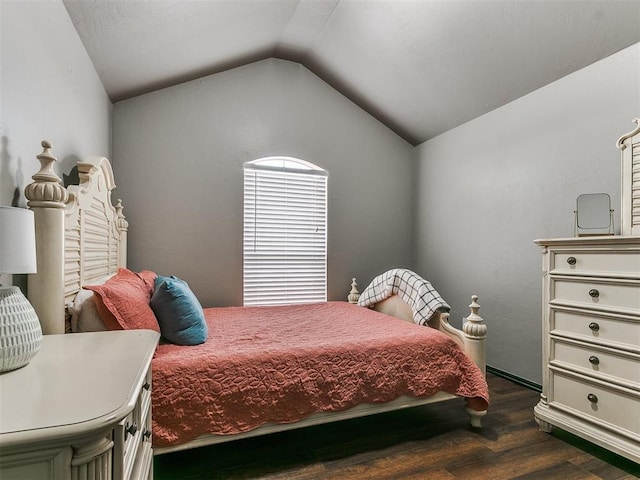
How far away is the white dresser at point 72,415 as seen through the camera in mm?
625

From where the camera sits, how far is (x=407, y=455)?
72.0 inches

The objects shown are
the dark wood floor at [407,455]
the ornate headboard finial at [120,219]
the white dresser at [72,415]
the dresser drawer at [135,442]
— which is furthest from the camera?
the ornate headboard finial at [120,219]

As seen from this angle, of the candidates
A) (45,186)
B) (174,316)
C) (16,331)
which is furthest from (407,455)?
(45,186)

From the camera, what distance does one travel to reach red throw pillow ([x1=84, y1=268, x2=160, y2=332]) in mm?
1485

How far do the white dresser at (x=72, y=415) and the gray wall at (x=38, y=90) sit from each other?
0.76m

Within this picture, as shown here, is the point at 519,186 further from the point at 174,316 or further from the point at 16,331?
the point at 16,331

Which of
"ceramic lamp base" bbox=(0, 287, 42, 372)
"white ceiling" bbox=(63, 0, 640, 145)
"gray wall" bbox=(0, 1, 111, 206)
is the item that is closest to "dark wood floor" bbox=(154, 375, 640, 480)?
"ceramic lamp base" bbox=(0, 287, 42, 372)

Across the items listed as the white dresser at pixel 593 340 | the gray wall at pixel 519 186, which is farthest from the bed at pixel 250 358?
the gray wall at pixel 519 186

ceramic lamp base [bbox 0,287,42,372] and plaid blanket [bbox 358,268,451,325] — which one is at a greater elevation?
ceramic lamp base [bbox 0,287,42,372]

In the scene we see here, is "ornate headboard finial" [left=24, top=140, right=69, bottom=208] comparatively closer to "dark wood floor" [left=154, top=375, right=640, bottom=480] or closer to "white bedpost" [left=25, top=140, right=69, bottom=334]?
"white bedpost" [left=25, top=140, right=69, bottom=334]

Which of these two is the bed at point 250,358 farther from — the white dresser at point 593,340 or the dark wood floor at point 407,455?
the white dresser at point 593,340

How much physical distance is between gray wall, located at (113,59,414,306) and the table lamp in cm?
227

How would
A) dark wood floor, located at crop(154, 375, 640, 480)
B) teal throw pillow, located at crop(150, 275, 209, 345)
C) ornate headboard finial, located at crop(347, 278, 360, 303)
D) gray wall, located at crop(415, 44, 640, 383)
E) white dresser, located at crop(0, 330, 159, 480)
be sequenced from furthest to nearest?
1. ornate headboard finial, located at crop(347, 278, 360, 303)
2. gray wall, located at crop(415, 44, 640, 383)
3. teal throw pillow, located at crop(150, 275, 209, 345)
4. dark wood floor, located at crop(154, 375, 640, 480)
5. white dresser, located at crop(0, 330, 159, 480)

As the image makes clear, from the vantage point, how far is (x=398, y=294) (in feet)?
9.25
